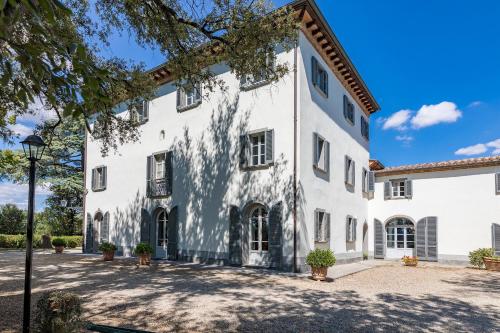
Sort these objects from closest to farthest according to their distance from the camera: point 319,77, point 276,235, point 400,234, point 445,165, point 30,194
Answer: point 30,194 → point 276,235 → point 319,77 → point 445,165 → point 400,234

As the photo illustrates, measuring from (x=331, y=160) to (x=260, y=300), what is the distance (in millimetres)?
9246

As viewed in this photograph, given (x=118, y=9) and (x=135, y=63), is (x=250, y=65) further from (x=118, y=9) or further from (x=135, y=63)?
(x=135, y=63)

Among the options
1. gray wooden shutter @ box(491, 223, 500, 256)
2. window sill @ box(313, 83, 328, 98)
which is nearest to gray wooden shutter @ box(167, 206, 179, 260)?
window sill @ box(313, 83, 328, 98)

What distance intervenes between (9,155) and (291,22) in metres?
7.06

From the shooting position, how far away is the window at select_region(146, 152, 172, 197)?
17.1 meters

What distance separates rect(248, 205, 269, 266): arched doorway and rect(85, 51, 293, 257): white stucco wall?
24.6 inches

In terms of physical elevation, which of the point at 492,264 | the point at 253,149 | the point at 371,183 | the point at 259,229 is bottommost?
the point at 492,264

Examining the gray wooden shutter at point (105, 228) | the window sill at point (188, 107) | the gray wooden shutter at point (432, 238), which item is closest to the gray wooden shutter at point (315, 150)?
the window sill at point (188, 107)

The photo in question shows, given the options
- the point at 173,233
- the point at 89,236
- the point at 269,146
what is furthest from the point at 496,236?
the point at 89,236

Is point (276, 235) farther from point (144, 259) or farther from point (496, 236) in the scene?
point (496, 236)

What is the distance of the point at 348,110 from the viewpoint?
738 inches

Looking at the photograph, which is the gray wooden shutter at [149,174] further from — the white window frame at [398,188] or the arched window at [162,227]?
A: the white window frame at [398,188]

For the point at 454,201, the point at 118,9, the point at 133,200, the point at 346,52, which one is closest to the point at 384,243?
the point at 454,201

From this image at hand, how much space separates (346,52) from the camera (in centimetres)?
1661
